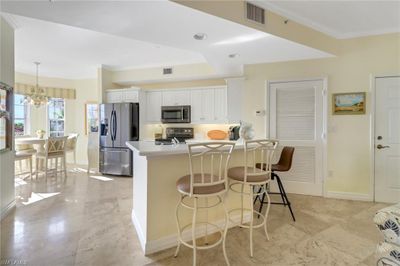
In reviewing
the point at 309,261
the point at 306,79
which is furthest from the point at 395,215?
the point at 306,79

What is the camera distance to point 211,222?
8.87 ft

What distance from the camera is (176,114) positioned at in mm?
5531

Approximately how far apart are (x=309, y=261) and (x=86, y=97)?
7034mm

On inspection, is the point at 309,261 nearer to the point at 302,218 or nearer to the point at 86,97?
the point at 302,218

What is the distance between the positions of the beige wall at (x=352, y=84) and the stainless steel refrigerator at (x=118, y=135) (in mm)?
3559

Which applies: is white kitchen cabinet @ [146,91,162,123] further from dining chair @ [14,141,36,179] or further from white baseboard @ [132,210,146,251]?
white baseboard @ [132,210,146,251]

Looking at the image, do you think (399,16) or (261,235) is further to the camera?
(399,16)

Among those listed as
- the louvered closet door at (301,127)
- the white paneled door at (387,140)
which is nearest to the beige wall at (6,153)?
the louvered closet door at (301,127)

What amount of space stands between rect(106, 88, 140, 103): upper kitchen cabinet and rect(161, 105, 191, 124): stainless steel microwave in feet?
2.41

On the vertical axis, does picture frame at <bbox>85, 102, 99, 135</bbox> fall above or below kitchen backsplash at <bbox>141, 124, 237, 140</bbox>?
above

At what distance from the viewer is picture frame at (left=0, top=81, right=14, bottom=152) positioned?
3182 millimetres

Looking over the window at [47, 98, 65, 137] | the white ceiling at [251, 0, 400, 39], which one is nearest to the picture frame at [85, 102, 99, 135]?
the window at [47, 98, 65, 137]

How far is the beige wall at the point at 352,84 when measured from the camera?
3.70m

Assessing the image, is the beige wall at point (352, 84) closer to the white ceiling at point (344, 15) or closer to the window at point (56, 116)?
the white ceiling at point (344, 15)
